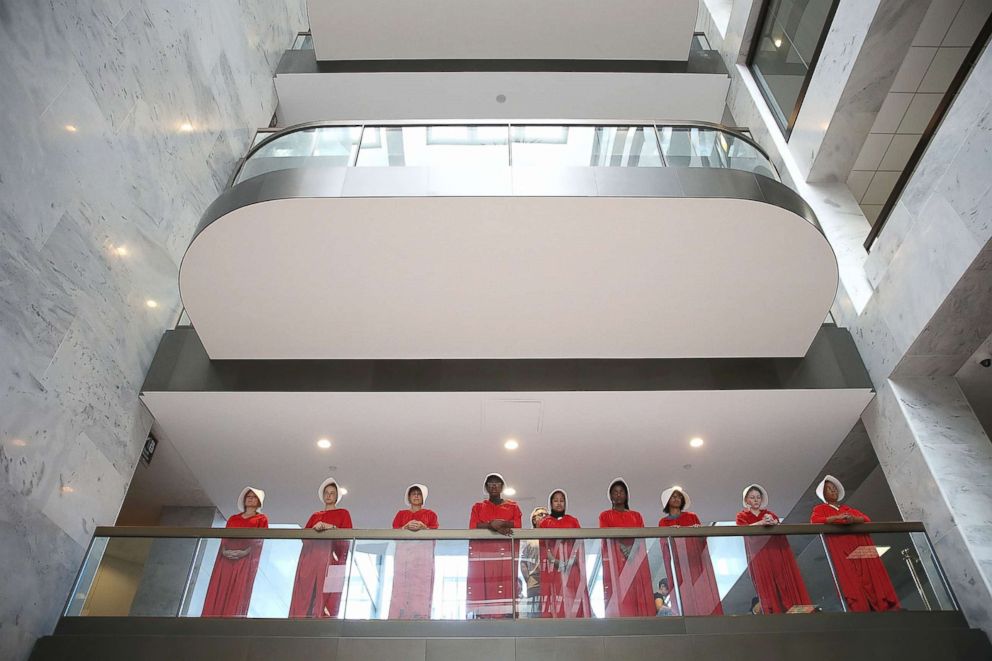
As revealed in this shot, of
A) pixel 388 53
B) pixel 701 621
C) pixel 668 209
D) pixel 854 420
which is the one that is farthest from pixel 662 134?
pixel 388 53

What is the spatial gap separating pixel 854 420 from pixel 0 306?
10.1 m

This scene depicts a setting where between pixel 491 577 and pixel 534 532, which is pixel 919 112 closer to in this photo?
pixel 534 532

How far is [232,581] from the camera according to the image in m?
7.12

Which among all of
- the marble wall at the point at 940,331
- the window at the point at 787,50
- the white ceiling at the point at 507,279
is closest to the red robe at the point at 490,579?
the white ceiling at the point at 507,279

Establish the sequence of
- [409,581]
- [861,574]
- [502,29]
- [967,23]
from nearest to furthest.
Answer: [409,581] < [861,574] < [967,23] < [502,29]

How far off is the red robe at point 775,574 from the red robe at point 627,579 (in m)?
1.08

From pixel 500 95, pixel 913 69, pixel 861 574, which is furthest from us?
pixel 500 95

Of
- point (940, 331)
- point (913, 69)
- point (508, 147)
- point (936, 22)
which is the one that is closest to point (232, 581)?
point (508, 147)

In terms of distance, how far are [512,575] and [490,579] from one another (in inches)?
8.8

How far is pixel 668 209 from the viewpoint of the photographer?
749 cm

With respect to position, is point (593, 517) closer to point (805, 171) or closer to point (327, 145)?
point (805, 171)

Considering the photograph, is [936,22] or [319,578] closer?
[319,578]

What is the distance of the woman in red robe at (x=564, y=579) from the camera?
22.8 feet

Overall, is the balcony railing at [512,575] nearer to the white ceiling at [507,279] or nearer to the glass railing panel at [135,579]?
the glass railing panel at [135,579]
